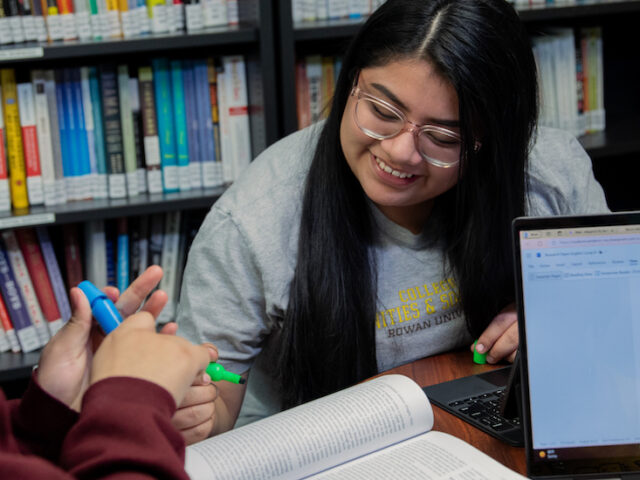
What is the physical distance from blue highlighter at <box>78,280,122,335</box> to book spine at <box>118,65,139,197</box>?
107cm

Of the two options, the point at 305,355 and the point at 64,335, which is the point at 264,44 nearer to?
the point at 305,355

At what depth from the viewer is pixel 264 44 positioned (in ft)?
5.82

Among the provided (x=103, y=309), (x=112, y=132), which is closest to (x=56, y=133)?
(x=112, y=132)

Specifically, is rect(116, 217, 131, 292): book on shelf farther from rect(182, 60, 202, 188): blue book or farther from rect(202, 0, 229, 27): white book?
rect(202, 0, 229, 27): white book

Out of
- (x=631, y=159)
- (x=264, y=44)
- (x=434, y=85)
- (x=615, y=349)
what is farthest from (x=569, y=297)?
(x=631, y=159)

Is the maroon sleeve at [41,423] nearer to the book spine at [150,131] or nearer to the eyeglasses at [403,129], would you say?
the eyeglasses at [403,129]

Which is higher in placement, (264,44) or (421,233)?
(264,44)

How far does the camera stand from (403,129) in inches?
43.1

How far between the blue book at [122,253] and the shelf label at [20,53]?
0.44 meters

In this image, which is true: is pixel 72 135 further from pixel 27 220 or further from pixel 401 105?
pixel 401 105

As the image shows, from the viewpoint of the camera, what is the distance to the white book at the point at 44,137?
1729 millimetres

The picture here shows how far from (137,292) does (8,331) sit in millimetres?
1117

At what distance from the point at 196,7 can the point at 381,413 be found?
123 cm

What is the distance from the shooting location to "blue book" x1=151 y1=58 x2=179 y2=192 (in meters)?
1.81
